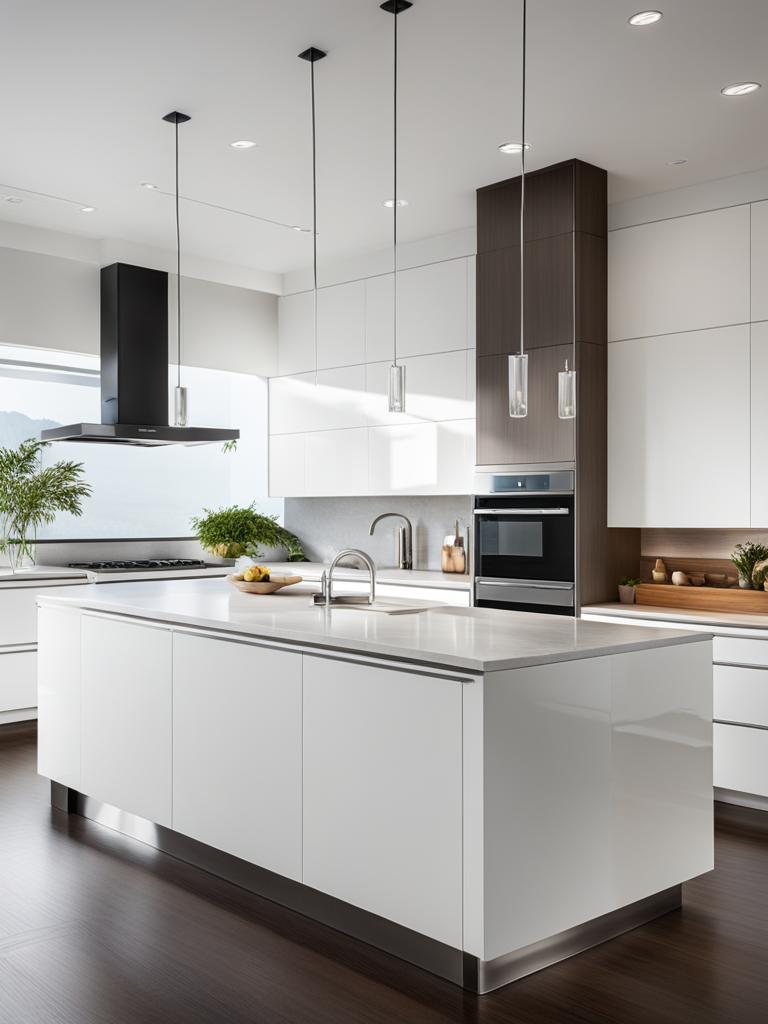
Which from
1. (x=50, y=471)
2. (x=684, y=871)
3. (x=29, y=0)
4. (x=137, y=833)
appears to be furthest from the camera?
(x=50, y=471)

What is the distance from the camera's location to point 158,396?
237 inches

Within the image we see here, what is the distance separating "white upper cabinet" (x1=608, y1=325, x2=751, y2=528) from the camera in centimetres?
454

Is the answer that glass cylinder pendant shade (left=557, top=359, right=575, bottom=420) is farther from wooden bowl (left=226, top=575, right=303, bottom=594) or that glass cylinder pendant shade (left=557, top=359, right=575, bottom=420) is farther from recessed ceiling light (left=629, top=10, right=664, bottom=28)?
wooden bowl (left=226, top=575, right=303, bottom=594)

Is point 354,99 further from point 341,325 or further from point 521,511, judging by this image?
point 341,325

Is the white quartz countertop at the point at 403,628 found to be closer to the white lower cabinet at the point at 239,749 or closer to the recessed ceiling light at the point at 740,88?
the white lower cabinet at the point at 239,749

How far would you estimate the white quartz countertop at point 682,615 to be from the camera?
4.19 m

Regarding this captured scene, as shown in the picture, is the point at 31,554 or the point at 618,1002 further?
the point at 31,554

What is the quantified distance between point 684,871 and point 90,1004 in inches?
68.7

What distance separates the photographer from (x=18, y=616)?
18.1ft

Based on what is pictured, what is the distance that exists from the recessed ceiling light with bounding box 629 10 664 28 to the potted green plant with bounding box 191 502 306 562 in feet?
14.3

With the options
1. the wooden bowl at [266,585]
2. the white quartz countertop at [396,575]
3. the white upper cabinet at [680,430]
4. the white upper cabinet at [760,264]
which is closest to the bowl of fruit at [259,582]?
the wooden bowl at [266,585]

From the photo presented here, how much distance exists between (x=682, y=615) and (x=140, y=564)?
3572 millimetres

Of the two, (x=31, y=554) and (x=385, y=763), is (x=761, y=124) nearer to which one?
(x=385, y=763)

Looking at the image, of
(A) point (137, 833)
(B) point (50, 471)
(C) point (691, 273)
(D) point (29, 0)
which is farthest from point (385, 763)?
(B) point (50, 471)
